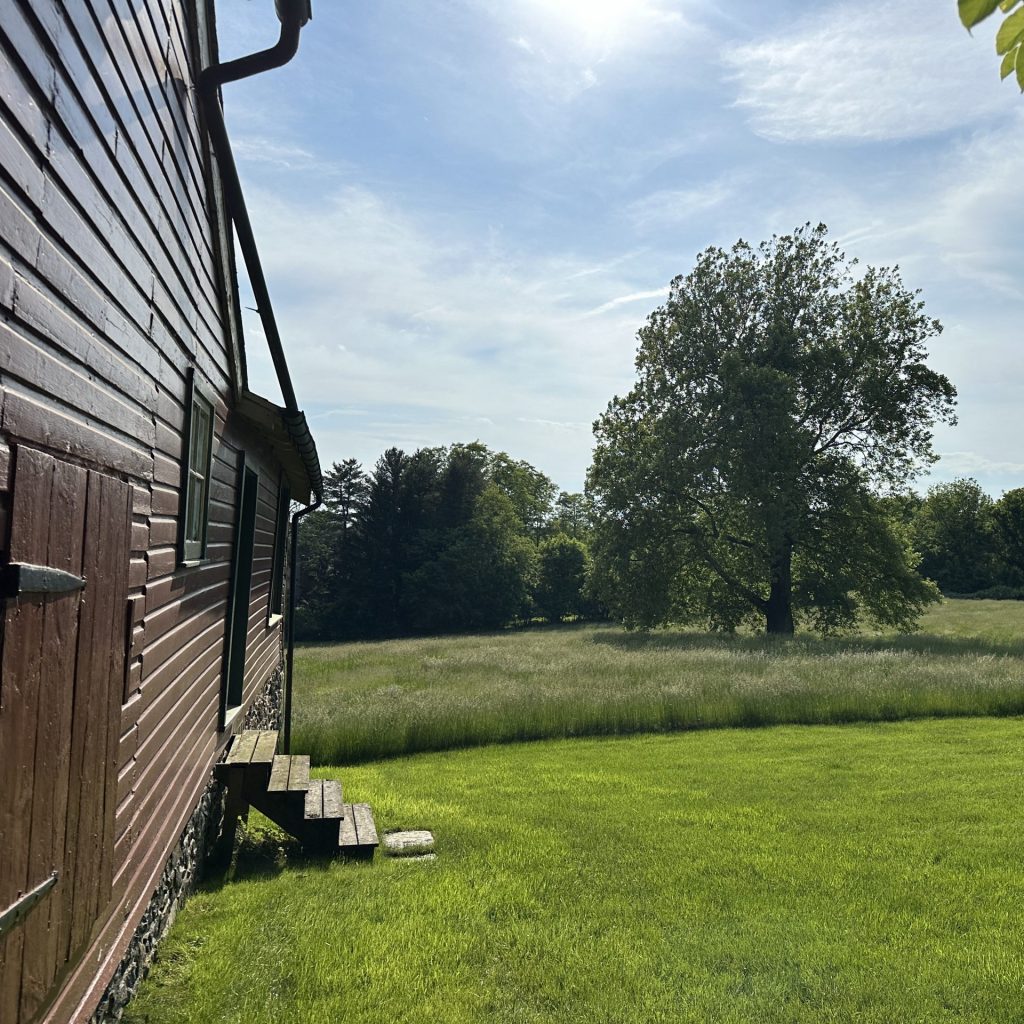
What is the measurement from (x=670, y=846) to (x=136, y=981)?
4.09 meters

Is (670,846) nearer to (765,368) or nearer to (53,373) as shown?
(53,373)

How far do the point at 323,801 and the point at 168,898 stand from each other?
1.95m

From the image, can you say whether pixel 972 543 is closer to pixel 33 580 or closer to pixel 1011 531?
pixel 1011 531

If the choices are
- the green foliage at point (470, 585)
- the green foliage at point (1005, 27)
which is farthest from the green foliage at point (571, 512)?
the green foliage at point (1005, 27)

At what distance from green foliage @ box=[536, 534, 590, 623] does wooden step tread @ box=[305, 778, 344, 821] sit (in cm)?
4212

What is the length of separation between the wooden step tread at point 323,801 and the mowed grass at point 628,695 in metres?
4.27

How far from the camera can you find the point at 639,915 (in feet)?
16.8

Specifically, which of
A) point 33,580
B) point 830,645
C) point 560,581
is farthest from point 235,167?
point 560,581

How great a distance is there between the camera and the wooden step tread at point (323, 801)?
6203mm

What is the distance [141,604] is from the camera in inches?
144

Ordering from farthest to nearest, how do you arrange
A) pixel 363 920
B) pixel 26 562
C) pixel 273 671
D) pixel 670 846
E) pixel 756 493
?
1. pixel 756 493
2. pixel 273 671
3. pixel 670 846
4. pixel 363 920
5. pixel 26 562

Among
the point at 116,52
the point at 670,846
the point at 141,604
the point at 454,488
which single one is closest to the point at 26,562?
the point at 141,604

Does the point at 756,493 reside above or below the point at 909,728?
above

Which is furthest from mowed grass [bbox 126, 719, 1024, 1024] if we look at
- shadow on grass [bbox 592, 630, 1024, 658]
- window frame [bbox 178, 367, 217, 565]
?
shadow on grass [bbox 592, 630, 1024, 658]
